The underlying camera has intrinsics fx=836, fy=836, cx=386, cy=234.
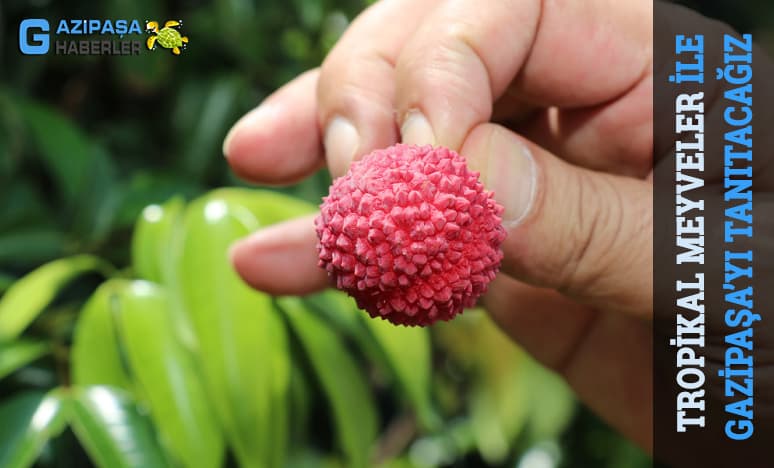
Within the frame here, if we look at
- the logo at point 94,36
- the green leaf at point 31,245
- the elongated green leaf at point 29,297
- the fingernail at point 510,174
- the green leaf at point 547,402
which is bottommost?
the green leaf at point 547,402

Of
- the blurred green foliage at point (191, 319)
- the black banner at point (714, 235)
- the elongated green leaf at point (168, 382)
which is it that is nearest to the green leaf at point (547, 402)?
the blurred green foliage at point (191, 319)

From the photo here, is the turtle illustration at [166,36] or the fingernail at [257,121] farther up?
the turtle illustration at [166,36]

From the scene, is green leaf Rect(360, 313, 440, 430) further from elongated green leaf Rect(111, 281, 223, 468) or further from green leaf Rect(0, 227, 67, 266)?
green leaf Rect(0, 227, 67, 266)

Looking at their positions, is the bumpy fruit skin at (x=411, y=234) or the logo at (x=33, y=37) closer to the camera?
the bumpy fruit skin at (x=411, y=234)

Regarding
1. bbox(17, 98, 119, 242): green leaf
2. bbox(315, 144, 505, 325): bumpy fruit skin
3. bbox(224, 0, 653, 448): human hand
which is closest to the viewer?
bbox(315, 144, 505, 325): bumpy fruit skin

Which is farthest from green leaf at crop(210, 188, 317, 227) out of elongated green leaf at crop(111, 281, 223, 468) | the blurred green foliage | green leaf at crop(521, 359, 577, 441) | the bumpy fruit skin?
green leaf at crop(521, 359, 577, 441)

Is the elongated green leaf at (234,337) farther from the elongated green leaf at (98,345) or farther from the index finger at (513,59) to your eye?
the index finger at (513,59)
